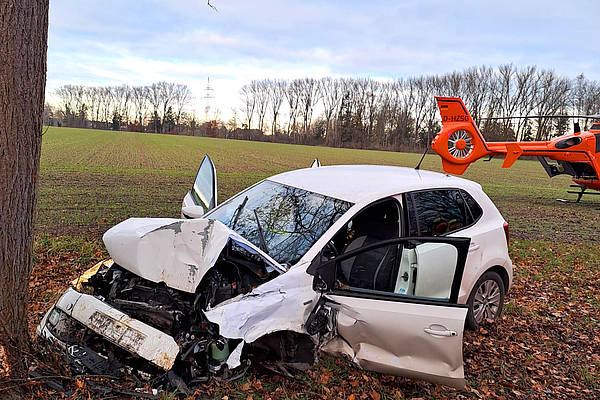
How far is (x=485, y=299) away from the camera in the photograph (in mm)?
4695

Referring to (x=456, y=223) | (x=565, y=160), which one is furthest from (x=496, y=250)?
(x=565, y=160)

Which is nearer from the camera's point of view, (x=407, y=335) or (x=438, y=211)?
(x=407, y=335)

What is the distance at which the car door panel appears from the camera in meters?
3.21

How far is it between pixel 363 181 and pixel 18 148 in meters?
2.84

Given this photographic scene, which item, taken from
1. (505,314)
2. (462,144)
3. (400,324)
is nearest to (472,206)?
(505,314)

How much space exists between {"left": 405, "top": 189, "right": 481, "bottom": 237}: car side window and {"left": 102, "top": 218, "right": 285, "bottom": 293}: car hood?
1506 mm

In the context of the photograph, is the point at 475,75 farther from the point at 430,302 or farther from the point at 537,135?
the point at 430,302

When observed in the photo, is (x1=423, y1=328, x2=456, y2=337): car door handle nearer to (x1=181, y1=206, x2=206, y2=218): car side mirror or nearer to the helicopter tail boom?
(x1=181, y1=206, x2=206, y2=218): car side mirror

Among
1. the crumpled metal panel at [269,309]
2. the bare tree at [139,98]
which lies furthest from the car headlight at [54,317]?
the bare tree at [139,98]

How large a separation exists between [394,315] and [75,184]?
1422 centimetres

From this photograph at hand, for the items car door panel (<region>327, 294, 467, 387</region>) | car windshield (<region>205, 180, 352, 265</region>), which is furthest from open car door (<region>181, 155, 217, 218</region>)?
car door panel (<region>327, 294, 467, 387</region>)

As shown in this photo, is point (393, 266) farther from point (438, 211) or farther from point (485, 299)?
point (485, 299)

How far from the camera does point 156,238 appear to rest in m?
3.48

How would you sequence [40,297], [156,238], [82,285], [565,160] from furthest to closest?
[565,160] < [40,297] < [82,285] < [156,238]
